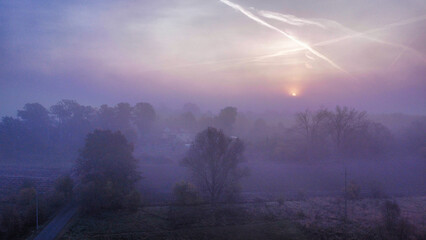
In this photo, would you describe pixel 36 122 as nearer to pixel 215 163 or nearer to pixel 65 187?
pixel 65 187

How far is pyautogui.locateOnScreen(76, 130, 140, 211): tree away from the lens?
15.4 metres

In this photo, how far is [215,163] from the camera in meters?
18.6

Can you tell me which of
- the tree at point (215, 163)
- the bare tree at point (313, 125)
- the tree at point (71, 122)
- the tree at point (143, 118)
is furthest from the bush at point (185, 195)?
the tree at point (143, 118)

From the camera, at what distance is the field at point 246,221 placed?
39.9 ft

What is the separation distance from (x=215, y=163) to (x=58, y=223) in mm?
9125

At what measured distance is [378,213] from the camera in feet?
48.8

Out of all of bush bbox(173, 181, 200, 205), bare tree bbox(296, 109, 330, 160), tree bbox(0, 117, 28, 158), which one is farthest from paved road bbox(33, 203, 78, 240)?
bare tree bbox(296, 109, 330, 160)

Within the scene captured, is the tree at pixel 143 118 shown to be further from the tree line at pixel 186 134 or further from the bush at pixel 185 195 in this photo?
the bush at pixel 185 195

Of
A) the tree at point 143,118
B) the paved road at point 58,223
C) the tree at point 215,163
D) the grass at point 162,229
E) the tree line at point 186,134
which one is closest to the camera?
the grass at point 162,229

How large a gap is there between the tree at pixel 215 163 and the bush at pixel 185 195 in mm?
1596

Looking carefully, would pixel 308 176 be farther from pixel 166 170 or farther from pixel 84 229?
pixel 84 229

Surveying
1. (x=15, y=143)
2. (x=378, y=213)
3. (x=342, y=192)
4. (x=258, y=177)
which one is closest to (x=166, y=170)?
(x=258, y=177)

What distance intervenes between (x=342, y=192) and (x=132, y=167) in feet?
46.0

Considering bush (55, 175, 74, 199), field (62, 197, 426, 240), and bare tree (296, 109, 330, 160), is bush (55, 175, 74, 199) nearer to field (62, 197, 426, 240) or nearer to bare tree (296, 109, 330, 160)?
field (62, 197, 426, 240)
